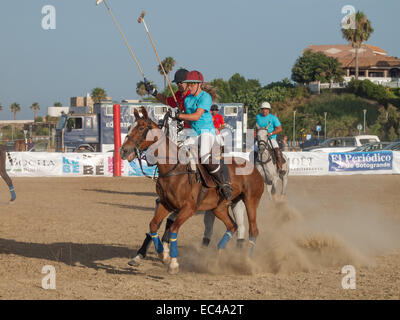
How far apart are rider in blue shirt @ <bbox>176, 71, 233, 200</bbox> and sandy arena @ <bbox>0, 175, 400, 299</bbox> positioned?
1299mm

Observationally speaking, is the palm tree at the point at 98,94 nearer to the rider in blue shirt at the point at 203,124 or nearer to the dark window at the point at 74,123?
the dark window at the point at 74,123

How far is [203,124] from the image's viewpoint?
28.0 ft

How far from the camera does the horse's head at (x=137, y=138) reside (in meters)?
7.77

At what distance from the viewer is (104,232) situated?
12453 millimetres

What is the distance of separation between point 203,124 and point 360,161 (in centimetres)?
2442

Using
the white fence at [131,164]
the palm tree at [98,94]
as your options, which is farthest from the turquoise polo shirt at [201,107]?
the palm tree at [98,94]

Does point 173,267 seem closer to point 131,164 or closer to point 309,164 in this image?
point 131,164

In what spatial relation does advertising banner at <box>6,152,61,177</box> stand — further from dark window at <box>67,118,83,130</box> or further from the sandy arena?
the sandy arena

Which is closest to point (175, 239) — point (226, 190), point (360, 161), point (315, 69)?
point (226, 190)

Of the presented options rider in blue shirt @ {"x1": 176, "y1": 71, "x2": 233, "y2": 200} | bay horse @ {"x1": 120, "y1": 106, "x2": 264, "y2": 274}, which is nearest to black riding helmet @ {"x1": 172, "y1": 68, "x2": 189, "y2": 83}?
rider in blue shirt @ {"x1": 176, "y1": 71, "x2": 233, "y2": 200}

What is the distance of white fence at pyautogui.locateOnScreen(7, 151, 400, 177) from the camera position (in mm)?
29703

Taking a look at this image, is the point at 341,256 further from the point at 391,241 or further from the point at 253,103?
the point at 253,103

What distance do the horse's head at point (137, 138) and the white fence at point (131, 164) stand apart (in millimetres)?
20355
